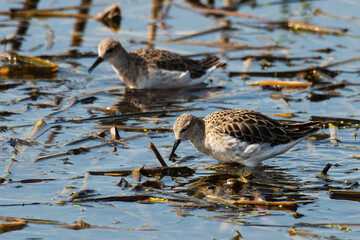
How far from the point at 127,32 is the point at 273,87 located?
548cm

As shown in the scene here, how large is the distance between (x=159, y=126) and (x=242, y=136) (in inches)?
88.6

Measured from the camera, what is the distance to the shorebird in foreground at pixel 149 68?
1416cm

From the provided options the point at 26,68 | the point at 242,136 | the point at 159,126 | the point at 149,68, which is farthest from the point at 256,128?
the point at 26,68

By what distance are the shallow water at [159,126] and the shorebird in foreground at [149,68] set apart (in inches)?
8.9

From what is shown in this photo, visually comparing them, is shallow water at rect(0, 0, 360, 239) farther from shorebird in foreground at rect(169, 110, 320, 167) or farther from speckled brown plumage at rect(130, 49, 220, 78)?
speckled brown plumage at rect(130, 49, 220, 78)

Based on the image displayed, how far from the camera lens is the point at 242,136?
31.3 feet

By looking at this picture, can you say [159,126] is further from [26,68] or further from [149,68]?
[26,68]

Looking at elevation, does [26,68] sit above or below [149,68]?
below

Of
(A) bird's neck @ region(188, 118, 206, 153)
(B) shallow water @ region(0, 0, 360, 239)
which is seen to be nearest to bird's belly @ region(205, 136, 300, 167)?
(A) bird's neck @ region(188, 118, 206, 153)

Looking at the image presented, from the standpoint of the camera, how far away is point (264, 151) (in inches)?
378

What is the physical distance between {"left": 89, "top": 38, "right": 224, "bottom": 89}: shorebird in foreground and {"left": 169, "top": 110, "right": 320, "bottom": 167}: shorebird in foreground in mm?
4454

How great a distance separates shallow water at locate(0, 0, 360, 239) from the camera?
24.9ft

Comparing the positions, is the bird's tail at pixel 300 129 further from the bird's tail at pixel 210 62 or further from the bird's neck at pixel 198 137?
the bird's tail at pixel 210 62

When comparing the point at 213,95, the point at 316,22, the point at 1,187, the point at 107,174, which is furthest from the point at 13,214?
the point at 316,22
